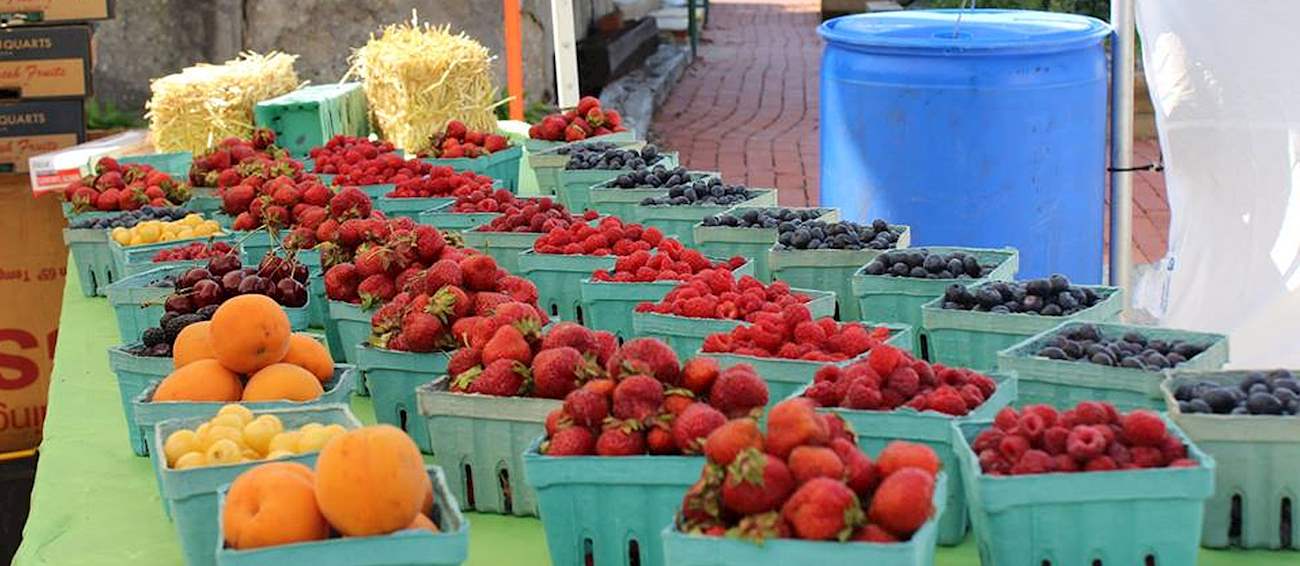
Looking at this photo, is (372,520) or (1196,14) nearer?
(372,520)

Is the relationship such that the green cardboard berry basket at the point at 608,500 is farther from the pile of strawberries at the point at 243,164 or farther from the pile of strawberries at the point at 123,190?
the pile of strawberries at the point at 123,190

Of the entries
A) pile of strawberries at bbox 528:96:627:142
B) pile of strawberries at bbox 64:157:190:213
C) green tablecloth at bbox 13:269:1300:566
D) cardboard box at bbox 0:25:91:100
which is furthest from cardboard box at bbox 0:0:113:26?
green tablecloth at bbox 13:269:1300:566

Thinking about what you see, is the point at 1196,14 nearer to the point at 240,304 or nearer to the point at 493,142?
the point at 493,142

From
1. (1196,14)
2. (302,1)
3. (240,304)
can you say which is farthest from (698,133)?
(240,304)

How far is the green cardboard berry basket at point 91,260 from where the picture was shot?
4.08 meters

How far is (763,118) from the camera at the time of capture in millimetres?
10914

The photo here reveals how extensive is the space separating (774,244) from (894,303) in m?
0.46

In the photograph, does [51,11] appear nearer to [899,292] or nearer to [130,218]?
[130,218]

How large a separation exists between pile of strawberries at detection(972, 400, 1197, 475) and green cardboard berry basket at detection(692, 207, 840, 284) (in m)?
1.53

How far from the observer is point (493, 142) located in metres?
4.98

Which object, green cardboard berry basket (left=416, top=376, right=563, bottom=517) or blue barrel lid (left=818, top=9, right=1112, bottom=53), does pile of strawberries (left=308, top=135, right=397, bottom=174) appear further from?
green cardboard berry basket (left=416, top=376, right=563, bottom=517)

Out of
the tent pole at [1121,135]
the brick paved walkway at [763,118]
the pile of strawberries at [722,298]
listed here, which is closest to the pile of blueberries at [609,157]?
the tent pole at [1121,135]

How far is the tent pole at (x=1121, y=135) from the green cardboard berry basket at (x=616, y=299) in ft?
6.17

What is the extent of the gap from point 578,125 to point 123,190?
1372 millimetres
